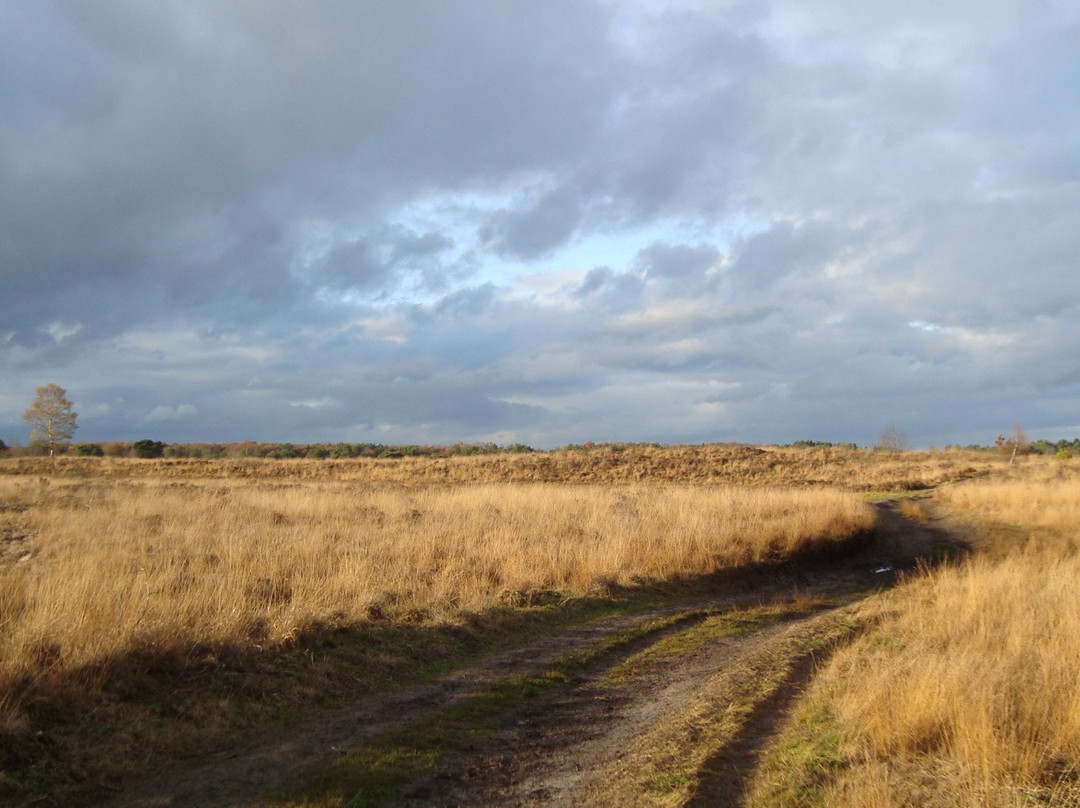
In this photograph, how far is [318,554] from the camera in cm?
1246

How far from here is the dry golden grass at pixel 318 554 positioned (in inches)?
306

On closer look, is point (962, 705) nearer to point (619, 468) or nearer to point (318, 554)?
point (318, 554)

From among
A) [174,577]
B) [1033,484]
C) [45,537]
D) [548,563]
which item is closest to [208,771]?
[174,577]

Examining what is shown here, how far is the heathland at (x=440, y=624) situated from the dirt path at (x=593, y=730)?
1.15 ft

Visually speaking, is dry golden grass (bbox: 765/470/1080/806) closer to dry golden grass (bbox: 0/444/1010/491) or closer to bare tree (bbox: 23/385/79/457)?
dry golden grass (bbox: 0/444/1010/491)

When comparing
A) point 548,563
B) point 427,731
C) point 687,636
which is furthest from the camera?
point 548,563

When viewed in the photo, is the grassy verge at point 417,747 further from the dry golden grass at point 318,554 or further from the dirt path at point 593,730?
the dry golden grass at point 318,554

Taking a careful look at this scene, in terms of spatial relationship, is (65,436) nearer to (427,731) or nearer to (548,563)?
(548,563)

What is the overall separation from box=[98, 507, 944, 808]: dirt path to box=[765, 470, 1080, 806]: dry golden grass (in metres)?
0.74

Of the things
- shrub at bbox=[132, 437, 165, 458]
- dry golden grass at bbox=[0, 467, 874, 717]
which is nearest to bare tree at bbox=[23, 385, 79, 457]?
shrub at bbox=[132, 437, 165, 458]

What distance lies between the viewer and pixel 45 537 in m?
14.7

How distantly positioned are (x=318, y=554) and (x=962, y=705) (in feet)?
31.6

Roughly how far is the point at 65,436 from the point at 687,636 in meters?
78.7

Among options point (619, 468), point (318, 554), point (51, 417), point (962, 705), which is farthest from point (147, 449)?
point (962, 705)
